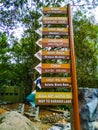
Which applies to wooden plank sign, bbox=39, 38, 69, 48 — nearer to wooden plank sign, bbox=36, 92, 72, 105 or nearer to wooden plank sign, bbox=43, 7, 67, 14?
wooden plank sign, bbox=43, 7, 67, 14

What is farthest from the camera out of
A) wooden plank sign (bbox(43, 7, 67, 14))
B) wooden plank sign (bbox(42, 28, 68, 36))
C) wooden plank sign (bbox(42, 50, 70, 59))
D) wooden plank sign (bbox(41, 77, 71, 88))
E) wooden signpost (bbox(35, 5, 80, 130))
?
wooden plank sign (bbox(43, 7, 67, 14))

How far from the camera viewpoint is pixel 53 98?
431cm

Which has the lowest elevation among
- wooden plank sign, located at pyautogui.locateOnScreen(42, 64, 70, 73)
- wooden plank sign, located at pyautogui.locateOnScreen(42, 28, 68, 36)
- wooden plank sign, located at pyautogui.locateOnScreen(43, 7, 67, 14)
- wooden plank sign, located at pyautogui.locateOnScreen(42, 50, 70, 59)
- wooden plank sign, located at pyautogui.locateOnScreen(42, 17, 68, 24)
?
wooden plank sign, located at pyautogui.locateOnScreen(42, 64, 70, 73)

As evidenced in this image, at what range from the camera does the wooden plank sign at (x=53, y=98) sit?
170 inches

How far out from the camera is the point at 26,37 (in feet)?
51.6

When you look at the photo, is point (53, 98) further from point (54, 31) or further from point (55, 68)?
point (54, 31)

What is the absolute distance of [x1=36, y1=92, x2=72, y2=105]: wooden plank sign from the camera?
4307 mm

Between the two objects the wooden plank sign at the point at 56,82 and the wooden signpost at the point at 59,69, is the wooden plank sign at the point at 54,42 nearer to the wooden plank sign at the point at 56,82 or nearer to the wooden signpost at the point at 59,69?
the wooden signpost at the point at 59,69

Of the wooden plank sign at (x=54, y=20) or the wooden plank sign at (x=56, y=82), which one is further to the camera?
the wooden plank sign at (x=54, y=20)

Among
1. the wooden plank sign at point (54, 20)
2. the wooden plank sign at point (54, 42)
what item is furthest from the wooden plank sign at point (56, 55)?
the wooden plank sign at point (54, 20)

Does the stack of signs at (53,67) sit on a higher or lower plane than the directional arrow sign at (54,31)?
lower

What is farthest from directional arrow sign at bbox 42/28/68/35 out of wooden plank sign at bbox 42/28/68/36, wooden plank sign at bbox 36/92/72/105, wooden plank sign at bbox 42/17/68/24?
wooden plank sign at bbox 36/92/72/105

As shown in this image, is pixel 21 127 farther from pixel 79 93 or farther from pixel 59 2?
pixel 59 2

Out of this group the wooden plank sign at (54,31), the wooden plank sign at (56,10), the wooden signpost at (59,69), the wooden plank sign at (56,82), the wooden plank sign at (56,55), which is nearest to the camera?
the wooden signpost at (59,69)
